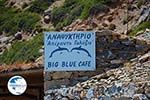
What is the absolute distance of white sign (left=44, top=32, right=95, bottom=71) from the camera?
13.2m

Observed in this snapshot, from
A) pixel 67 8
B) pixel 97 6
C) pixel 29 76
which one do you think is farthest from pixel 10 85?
pixel 67 8

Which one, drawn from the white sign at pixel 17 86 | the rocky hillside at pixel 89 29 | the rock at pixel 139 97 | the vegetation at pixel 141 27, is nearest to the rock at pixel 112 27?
the rocky hillside at pixel 89 29

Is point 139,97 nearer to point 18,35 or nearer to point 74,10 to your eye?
point 74,10

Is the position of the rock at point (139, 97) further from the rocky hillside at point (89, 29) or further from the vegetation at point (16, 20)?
the vegetation at point (16, 20)

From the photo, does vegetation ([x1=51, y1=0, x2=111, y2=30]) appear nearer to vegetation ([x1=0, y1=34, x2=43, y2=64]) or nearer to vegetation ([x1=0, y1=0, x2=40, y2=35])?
Answer: vegetation ([x1=0, y1=0, x2=40, y2=35])

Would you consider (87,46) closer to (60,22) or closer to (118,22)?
(118,22)

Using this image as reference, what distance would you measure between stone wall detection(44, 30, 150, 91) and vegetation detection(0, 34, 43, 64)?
19268 millimetres

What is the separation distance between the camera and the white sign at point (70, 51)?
521 inches

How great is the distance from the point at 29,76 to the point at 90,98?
228 centimetres

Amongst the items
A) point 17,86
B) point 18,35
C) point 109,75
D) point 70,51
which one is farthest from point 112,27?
point 109,75

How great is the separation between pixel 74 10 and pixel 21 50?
17.4 ft

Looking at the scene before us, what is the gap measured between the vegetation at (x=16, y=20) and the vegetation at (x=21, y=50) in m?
3.64

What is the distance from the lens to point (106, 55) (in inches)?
521

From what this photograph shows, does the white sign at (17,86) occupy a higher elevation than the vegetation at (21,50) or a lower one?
lower
